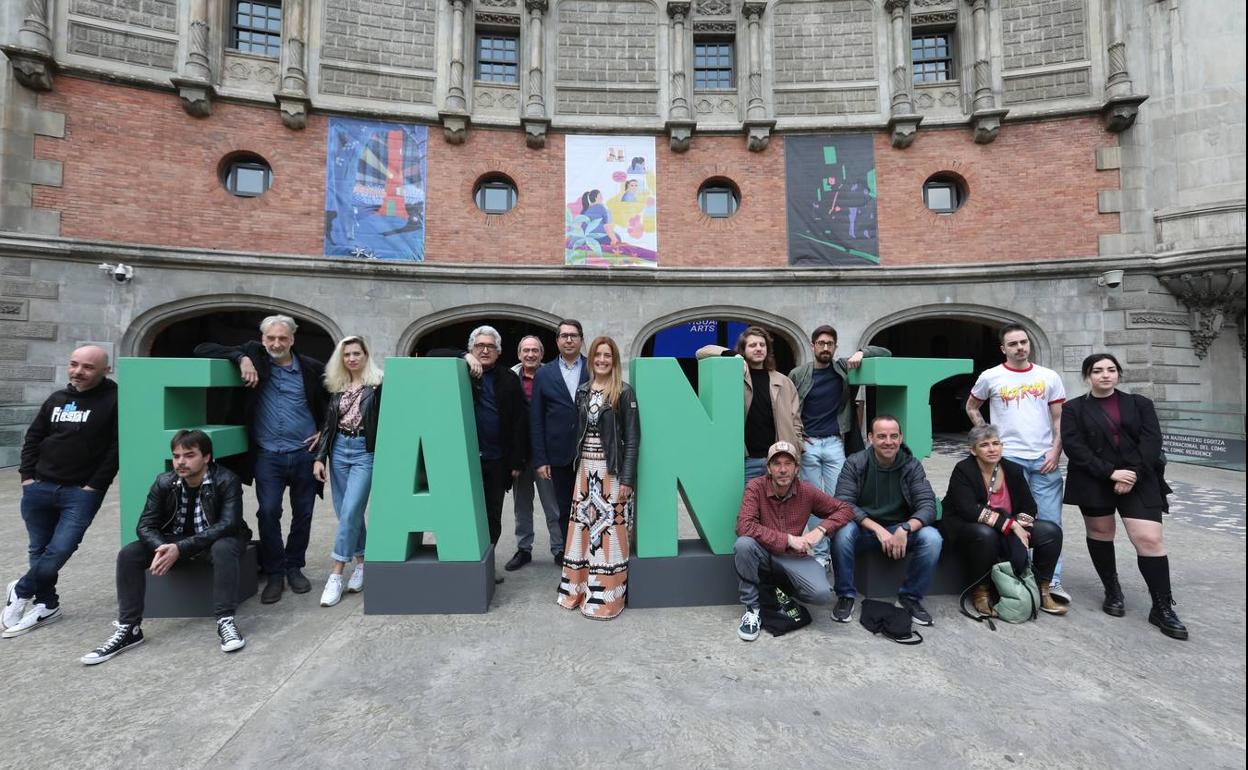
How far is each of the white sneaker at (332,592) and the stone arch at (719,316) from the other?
8224 mm

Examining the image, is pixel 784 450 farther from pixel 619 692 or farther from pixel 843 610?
pixel 619 692

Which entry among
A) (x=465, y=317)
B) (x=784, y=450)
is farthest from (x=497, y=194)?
(x=784, y=450)

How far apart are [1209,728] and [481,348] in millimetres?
4519

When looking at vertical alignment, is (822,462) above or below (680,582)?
above

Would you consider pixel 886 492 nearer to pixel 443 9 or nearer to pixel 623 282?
pixel 623 282

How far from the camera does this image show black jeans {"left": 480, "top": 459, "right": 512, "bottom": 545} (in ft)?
13.4

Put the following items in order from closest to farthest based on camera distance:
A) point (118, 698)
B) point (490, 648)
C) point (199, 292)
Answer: point (118, 698)
point (490, 648)
point (199, 292)

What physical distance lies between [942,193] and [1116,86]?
12.6 ft

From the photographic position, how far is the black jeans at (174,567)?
2.94 meters

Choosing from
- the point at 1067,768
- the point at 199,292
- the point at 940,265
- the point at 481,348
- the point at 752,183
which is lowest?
the point at 1067,768

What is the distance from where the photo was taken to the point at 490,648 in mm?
2949

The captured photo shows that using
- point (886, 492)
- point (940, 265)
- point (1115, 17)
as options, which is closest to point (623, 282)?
point (940, 265)

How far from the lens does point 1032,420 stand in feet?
12.5

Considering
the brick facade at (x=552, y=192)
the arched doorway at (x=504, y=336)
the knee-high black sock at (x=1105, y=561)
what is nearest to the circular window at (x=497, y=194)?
the brick facade at (x=552, y=192)
